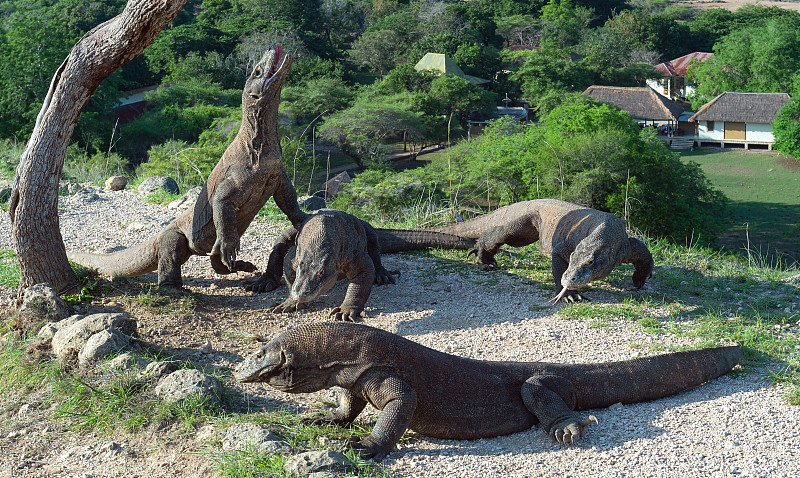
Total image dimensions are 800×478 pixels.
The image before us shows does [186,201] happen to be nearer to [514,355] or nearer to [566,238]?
[566,238]

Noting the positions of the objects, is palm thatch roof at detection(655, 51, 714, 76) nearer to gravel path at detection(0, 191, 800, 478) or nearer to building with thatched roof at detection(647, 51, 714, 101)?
building with thatched roof at detection(647, 51, 714, 101)

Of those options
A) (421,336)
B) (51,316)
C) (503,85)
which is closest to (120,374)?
(51,316)

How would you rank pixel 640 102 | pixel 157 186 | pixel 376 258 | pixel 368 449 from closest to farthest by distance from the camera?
pixel 368 449, pixel 376 258, pixel 157 186, pixel 640 102

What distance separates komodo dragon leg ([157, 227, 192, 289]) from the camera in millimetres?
7188

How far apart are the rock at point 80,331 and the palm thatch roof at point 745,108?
43.1 metres

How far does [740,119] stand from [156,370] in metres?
44.1

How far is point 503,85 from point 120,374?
50480 millimetres

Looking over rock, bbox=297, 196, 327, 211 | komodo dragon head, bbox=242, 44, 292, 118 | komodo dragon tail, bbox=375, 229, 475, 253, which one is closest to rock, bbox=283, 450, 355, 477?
komodo dragon head, bbox=242, 44, 292, 118

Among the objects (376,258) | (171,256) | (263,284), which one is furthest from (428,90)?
(171,256)

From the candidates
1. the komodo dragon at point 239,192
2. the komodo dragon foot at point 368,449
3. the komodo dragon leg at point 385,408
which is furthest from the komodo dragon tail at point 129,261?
the komodo dragon foot at point 368,449

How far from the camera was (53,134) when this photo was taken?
259 inches

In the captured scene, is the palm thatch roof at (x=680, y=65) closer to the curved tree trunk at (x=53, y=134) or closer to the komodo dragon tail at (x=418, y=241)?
the komodo dragon tail at (x=418, y=241)

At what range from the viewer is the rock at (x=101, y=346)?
17.1 ft

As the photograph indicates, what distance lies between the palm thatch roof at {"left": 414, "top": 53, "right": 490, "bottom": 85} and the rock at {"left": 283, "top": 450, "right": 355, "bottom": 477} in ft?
156
